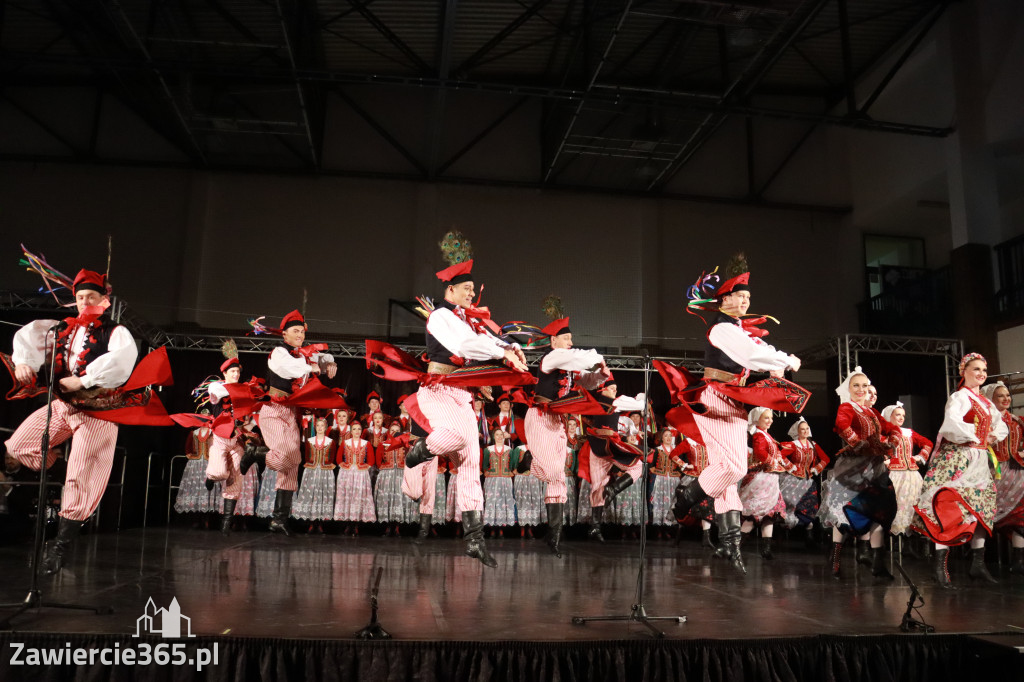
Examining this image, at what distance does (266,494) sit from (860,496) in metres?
6.34

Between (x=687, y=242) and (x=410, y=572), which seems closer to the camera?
(x=410, y=572)

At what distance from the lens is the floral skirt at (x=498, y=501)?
8.69 meters

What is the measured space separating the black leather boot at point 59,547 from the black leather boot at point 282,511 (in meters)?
2.41

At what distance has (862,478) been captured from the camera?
15.8 ft

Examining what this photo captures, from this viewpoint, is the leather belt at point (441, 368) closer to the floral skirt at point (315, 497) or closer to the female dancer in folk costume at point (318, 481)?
the female dancer in folk costume at point (318, 481)

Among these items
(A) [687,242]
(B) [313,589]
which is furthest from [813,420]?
(B) [313,589]

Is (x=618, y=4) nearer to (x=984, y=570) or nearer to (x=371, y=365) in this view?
(x=371, y=365)

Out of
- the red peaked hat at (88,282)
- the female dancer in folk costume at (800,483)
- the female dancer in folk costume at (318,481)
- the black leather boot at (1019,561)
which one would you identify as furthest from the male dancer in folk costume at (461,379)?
the female dancer in folk costume at (318,481)

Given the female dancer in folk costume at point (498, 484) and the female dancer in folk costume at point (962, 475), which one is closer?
the female dancer in folk costume at point (962, 475)

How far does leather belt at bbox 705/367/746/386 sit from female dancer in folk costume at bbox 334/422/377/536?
4993 mm

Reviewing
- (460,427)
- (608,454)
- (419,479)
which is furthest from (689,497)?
(608,454)

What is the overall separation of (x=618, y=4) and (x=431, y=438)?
264 inches

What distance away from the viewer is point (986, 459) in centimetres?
490

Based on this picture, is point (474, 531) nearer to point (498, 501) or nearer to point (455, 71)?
point (498, 501)
